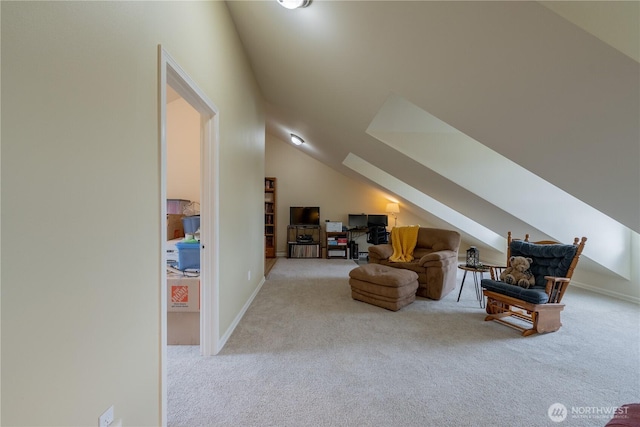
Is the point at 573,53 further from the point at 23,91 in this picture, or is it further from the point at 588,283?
the point at 588,283

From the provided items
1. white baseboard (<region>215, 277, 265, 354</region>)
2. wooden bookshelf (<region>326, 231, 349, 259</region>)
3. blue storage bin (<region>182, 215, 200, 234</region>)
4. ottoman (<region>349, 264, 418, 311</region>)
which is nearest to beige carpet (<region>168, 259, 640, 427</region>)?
white baseboard (<region>215, 277, 265, 354</region>)

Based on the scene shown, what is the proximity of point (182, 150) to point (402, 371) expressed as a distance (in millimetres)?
3776

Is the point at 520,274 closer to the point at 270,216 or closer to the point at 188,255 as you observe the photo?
the point at 188,255

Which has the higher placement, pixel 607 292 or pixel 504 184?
pixel 504 184

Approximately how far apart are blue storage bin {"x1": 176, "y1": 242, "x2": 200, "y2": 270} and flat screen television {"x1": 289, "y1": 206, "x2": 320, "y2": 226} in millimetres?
4314

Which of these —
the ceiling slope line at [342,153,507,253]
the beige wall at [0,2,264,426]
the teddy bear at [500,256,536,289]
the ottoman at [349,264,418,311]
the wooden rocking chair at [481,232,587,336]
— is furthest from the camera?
the ceiling slope line at [342,153,507,253]

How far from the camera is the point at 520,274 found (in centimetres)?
295

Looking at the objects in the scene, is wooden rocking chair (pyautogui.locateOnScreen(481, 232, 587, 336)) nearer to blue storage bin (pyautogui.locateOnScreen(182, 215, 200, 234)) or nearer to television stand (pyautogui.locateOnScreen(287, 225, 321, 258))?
blue storage bin (pyautogui.locateOnScreen(182, 215, 200, 234))

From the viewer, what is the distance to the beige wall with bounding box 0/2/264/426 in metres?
0.71

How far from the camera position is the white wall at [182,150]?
370 cm

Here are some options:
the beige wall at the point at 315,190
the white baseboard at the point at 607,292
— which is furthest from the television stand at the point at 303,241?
the white baseboard at the point at 607,292

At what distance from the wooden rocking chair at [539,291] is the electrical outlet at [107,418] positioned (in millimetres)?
3247

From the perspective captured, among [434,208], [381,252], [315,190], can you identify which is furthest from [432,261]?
[315,190]

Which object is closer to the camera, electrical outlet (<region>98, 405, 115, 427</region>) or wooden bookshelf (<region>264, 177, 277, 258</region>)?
electrical outlet (<region>98, 405, 115, 427</region>)
